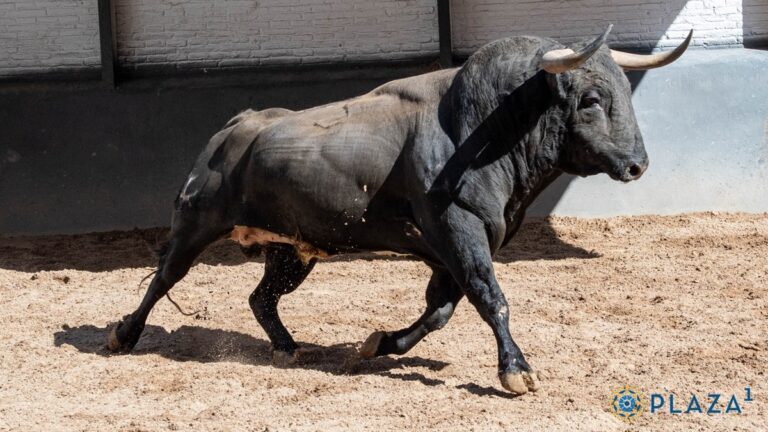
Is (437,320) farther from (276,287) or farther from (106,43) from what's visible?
(106,43)

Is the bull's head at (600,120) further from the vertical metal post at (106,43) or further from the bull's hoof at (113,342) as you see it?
the vertical metal post at (106,43)

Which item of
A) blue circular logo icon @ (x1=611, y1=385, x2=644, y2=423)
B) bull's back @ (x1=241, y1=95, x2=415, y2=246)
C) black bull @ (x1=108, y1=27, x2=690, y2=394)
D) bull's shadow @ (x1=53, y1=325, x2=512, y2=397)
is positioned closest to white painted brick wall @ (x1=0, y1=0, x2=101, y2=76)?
bull's shadow @ (x1=53, y1=325, x2=512, y2=397)

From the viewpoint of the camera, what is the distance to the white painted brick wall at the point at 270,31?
36.7ft

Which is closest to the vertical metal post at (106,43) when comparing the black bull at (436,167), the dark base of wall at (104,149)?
the dark base of wall at (104,149)

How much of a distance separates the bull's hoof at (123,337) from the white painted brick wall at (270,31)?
4.58m

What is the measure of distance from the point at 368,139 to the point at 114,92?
17.4 feet

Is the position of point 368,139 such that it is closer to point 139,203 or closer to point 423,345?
point 423,345

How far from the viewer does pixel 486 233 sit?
6.11m

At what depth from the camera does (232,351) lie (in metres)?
7.16

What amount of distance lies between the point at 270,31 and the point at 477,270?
5.83 metres

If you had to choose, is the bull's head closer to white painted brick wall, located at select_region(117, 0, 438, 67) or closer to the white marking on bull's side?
the white marking on bull's side

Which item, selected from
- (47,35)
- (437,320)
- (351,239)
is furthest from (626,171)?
(47,35)

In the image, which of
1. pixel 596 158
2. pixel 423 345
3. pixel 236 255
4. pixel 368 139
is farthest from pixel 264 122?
pixel 236 255

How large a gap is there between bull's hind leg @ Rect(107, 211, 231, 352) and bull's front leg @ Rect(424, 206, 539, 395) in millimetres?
1566
